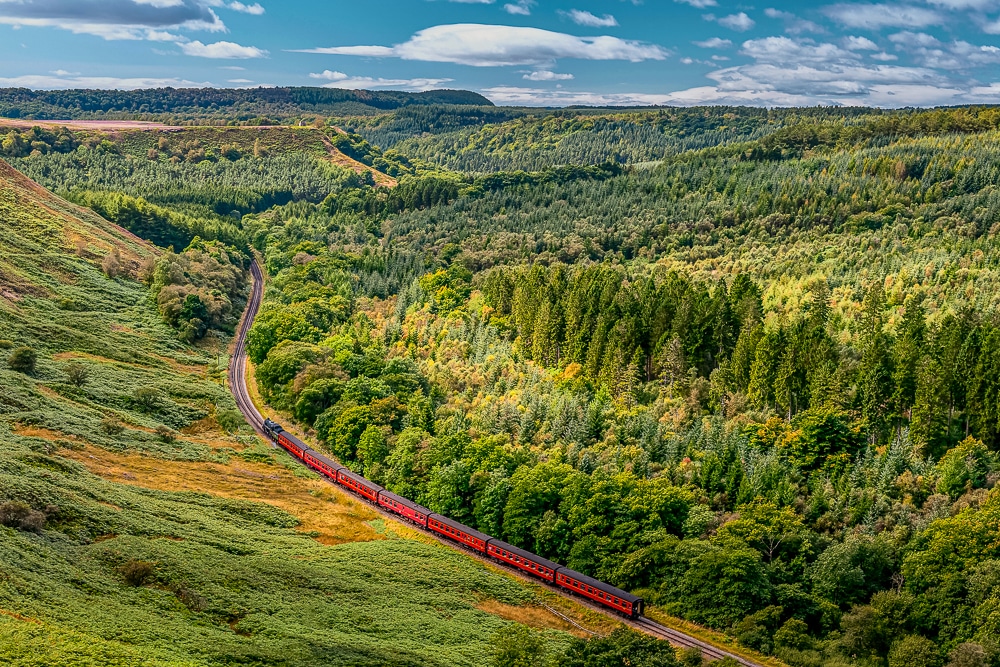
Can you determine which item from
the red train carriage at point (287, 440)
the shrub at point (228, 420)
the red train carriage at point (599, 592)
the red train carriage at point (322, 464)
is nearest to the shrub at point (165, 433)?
the shrub at point (228, 420)

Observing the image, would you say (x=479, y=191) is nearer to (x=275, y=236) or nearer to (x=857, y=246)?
(x=275, y=236)

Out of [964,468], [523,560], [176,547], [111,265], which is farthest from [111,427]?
[964,468]

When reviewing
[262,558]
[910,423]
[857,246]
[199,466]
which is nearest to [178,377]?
[199,466]

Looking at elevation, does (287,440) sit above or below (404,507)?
above

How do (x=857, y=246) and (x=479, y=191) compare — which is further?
(x=479, y=191)

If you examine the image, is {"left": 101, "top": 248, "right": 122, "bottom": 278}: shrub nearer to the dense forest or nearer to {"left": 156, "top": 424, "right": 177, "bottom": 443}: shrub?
the dense forest

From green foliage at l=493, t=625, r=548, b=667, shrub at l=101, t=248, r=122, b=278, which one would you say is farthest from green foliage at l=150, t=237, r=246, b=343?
green foliage at l=493, t=625, r=548, b=667

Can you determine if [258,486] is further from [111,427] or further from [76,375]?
[76,375]
